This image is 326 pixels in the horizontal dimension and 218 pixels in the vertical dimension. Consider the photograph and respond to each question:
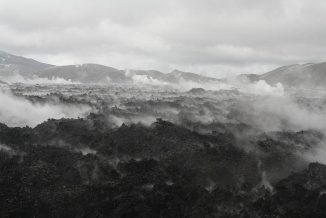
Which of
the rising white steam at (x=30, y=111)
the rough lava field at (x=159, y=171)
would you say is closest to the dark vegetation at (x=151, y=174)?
the rough lava field at (x=159, y=171)

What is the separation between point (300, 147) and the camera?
70.9 metres

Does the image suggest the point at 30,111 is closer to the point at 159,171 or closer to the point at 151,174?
the point at 159,171

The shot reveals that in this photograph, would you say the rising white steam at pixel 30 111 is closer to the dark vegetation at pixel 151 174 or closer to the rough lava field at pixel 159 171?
the rough lava field at pixel 159 171

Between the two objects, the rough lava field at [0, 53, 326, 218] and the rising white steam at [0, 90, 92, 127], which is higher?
the rising white steam at [0, 90, 92, 127]

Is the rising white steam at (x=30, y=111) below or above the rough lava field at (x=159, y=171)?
above

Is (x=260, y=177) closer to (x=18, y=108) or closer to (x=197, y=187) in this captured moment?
(x=197, y=187)

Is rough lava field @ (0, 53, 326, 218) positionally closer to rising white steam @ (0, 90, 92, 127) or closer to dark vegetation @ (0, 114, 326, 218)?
dark vegetation @ (0, 114, 326, 218)

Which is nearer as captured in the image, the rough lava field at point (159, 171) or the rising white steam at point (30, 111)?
the rough lava field at point (159, 171)

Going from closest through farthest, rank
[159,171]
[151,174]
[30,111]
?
[151,174], [159,171], [30,111]

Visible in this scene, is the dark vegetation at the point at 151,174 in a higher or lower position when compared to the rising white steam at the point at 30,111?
lower

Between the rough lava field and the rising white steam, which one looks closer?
the rough lava field

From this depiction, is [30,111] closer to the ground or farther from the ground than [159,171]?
farther from the ground

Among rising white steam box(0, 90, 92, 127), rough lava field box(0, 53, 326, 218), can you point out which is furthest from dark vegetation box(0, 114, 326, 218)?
rising white steam box(0, 90, 92, 127)

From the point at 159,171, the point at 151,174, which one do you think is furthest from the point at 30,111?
the point at 151,174
